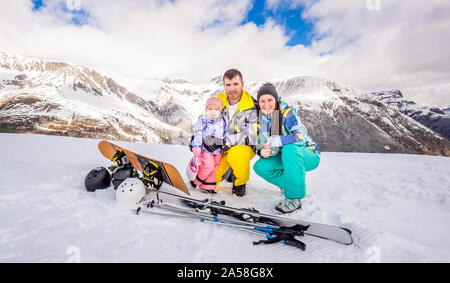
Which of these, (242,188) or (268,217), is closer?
(268,217)

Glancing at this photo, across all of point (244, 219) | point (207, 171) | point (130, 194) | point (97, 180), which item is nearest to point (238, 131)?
point (207, 171)

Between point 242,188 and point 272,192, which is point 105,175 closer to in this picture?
point 242,188

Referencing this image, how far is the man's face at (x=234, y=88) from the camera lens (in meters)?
3.34

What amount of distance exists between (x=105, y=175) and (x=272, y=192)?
265 centimetres

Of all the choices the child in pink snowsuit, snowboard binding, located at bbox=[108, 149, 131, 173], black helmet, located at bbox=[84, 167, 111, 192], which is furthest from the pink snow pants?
black helmet, located at bbox=[84, 167, 111, 192]

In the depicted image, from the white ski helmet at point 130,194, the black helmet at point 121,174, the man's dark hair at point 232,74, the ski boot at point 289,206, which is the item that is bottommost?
the ski boot at point 289,206

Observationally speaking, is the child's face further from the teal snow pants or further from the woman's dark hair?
the teal snow pants

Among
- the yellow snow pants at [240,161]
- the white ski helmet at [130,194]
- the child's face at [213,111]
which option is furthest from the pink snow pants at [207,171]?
the white ski helmet at [130,194]

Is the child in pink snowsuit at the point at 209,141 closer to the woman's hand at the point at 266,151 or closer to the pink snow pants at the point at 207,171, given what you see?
the pink snow pants at the point at 207,171

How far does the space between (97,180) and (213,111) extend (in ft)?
6.43

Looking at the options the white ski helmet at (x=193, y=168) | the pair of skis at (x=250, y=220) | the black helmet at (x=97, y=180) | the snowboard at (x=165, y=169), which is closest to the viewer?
the pair of skis at (x=250, y=220)

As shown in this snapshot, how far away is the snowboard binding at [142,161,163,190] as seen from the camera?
10.1ft

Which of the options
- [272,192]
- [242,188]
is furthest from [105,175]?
[272,192]

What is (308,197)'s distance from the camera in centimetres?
321
